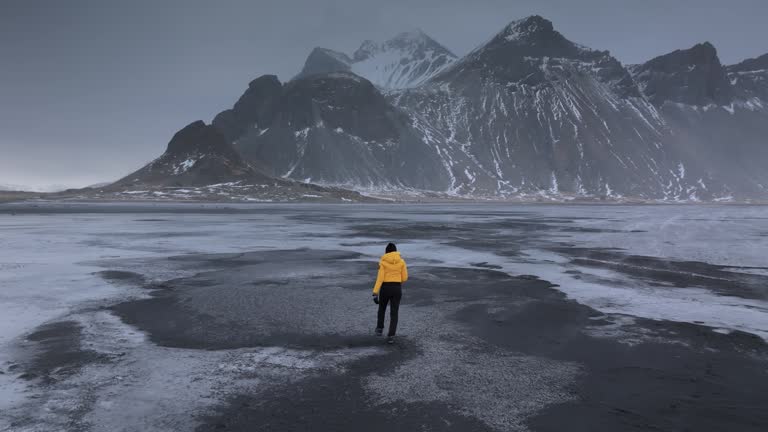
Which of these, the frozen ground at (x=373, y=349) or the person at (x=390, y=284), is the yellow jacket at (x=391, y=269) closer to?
the person at (x=390, y=284)

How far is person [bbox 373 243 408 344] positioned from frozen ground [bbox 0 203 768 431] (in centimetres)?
57

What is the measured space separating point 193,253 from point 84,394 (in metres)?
22.1

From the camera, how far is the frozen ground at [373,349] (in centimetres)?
792

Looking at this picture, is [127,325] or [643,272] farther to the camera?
[643,272]

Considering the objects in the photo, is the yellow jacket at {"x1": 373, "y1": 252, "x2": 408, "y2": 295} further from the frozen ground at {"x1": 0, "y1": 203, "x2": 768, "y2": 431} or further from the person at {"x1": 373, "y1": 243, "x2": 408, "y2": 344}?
the frozen ground at {"x1": 0, "y1": 203, "x2": 768, "y2": 431}

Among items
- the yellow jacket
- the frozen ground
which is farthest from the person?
the frozen ground

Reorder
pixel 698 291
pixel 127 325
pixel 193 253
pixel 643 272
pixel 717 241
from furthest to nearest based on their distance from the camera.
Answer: pixel 717 241
pixel 193 253
pixel 643 272
pixel 698 291
pixel 127 325

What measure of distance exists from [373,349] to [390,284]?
64.4 inches

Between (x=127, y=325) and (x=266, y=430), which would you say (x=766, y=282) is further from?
(x=127, y=325)

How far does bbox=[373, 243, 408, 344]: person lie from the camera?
12055 mm

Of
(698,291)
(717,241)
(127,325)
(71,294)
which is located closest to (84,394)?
(127,325)

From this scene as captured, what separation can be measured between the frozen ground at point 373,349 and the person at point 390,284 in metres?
0.57

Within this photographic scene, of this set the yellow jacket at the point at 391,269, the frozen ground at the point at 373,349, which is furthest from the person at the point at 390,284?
the frozen ground at the point at 373,349

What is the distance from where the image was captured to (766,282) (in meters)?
20.4
